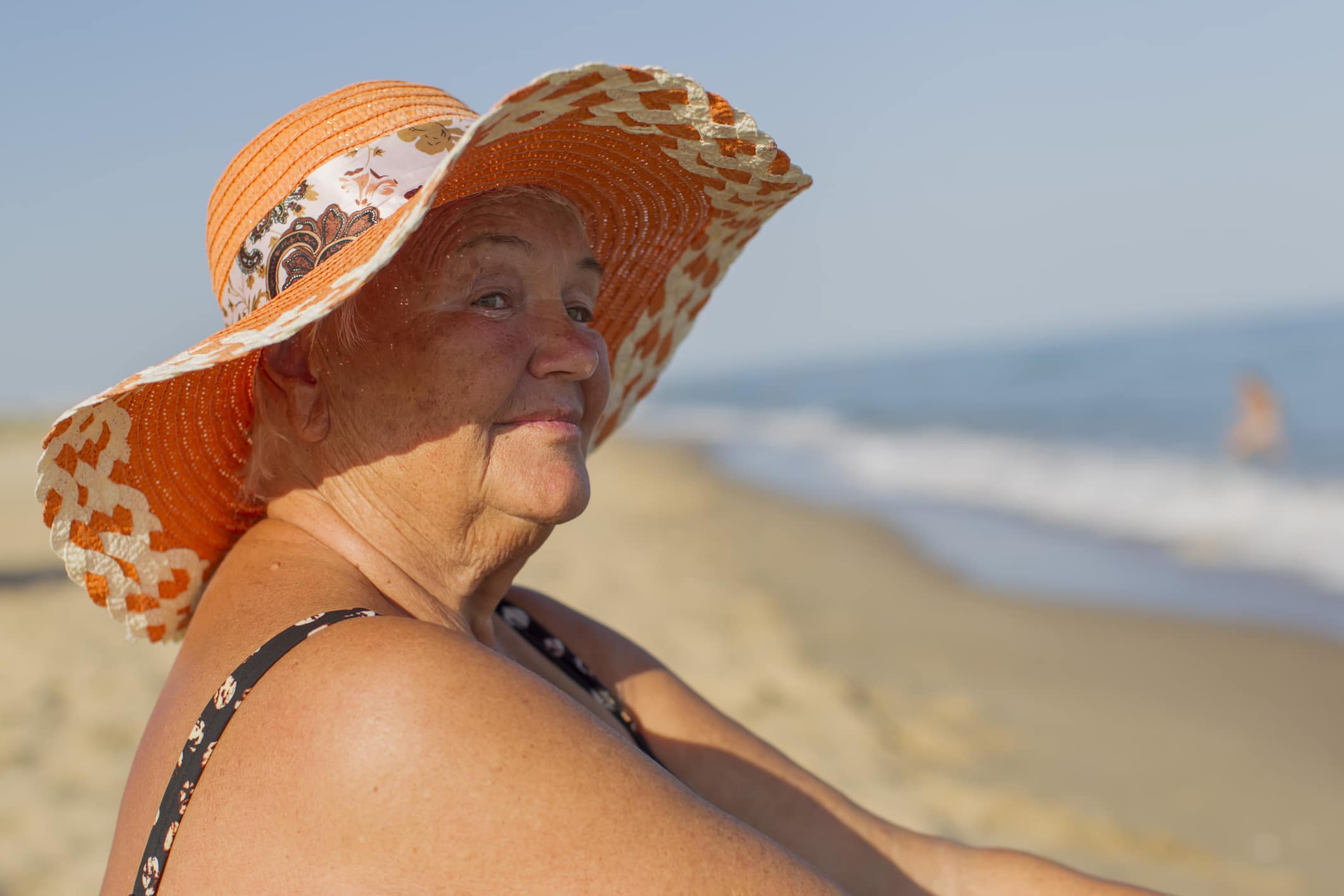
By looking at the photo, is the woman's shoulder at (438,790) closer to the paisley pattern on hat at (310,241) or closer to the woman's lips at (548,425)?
the woman's lips at (548,425)

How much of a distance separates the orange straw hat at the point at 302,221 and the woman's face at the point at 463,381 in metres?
0.08

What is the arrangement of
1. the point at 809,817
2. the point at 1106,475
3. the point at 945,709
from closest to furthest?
the point at 809,817
the point at 945,709
the point at 1106,475

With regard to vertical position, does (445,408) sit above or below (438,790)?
above

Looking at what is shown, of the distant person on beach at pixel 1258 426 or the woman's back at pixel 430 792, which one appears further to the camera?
the distant person on beach at pixel 1258 426

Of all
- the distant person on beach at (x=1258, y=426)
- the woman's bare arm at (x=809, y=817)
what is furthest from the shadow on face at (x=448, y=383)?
the distant person on beach at (x=1258, y=426)

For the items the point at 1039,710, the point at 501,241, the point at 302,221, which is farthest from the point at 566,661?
the point at 1039,710

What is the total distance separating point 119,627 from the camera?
603 centimetres

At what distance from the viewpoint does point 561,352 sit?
1648 millimetres

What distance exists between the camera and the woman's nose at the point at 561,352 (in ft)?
5.36

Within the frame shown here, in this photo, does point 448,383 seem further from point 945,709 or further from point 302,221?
point 945,709

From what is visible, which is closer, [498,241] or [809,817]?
[498,241]

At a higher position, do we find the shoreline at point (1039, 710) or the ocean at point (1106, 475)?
the ocean at point (1106, 475)

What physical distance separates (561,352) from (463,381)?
0.16m

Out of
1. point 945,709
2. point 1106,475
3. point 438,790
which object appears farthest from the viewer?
point 1106,475
